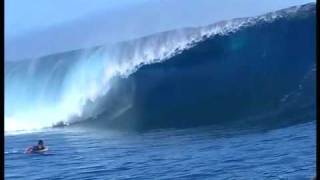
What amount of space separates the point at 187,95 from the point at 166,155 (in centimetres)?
51

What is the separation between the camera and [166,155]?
10.8ft

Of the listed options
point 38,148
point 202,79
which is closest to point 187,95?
point 202,79

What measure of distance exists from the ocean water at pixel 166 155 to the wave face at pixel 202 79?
161 mm

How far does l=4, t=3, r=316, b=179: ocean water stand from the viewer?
329 centimetres

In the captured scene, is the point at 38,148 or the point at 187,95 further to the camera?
the point at 187,95

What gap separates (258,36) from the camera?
374 cm

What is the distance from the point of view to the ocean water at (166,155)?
310cm

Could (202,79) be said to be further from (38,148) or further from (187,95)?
(38,148)

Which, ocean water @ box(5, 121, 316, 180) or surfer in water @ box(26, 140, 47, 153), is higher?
surfer in water @ box(26, 140, 47, 153)

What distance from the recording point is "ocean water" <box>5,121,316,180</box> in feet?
10.2

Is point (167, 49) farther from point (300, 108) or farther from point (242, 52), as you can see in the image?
point (300, 108)

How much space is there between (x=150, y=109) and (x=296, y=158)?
99cm

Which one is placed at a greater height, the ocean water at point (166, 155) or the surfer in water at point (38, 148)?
the surfer in water at point (38, 148)

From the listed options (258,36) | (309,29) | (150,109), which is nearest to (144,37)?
(150,109)
